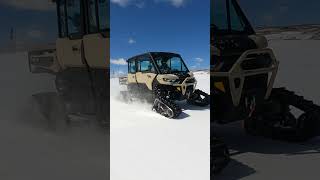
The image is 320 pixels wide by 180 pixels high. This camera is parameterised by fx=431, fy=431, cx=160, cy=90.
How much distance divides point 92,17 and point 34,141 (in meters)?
0.76

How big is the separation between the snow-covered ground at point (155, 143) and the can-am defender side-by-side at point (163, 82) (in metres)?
0.05

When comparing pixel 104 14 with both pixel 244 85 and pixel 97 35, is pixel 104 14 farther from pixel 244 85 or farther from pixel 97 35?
pixel 244 85

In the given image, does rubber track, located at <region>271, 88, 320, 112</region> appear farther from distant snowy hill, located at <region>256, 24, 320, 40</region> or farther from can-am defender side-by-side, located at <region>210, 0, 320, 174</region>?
distant snowy hill, located at <region>256, 24, 320, 40</region>

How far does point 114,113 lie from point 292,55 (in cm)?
109

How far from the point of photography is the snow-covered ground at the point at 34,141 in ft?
7.57

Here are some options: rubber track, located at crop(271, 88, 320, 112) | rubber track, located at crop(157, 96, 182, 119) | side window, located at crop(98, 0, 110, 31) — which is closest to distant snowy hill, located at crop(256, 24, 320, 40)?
rubber track, located at crop(271, 88, 320, 112)

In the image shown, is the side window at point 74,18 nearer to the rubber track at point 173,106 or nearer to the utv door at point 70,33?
the utv door at point 70,33

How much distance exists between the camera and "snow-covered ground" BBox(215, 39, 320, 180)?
99.2 inches

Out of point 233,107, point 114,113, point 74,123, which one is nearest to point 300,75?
point 233,107

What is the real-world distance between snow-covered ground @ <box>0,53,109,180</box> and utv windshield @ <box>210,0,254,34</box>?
93 cm

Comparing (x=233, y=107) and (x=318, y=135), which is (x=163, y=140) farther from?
(x=318, y=135)

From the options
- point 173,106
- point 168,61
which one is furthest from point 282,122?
point 168,61

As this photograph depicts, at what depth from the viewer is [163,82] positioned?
2443 millimetres

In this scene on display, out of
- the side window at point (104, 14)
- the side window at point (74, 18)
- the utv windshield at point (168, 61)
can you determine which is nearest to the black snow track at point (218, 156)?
the utv windshield at point (168, 61)
